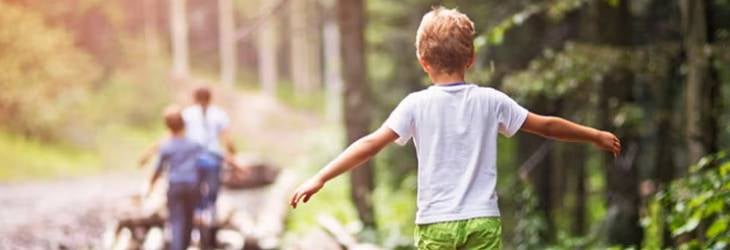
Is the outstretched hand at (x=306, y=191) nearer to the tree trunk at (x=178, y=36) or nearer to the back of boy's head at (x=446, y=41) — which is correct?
the back of boy's head at (x=446, y=41)

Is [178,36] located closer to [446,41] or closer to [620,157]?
[620,157]

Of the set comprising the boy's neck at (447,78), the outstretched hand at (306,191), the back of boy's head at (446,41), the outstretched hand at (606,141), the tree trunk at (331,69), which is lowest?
the tree trunk at (331,69)

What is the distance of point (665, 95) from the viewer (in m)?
16.6

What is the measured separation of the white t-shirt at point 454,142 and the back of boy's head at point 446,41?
0.37 feet

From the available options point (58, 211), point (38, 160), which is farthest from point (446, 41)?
point (38, 160)

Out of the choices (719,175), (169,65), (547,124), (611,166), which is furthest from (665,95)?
(169,65)

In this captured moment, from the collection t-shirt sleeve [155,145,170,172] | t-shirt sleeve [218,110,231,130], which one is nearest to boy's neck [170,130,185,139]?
t-shirt sleeve [155,145,170,172]

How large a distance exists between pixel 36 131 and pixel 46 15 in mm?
4237

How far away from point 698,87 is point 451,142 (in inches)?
225

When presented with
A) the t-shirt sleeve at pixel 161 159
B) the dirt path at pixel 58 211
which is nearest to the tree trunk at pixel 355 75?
the dirt path at pixel 58 211

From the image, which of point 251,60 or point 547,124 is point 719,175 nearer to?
point 547,124

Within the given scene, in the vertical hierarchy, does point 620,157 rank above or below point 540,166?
above

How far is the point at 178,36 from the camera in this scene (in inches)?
2223

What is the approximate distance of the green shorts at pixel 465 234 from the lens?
471 centimetres
